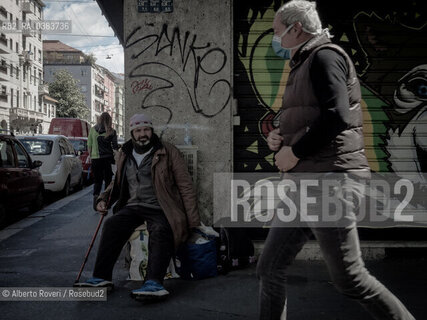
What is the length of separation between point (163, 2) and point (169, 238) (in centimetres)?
254

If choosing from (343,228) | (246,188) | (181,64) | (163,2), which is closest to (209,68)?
(181,64)

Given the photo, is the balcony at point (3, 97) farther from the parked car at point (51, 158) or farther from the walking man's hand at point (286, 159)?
the walking man's hand at point (286, 159)

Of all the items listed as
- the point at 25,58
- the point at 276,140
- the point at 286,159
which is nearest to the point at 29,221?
the point at 276,140

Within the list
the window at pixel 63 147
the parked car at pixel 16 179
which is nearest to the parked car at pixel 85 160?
the window at pixel 63 147

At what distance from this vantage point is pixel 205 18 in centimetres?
519

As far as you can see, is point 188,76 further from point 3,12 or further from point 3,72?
point 3,12

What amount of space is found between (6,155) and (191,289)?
505cm

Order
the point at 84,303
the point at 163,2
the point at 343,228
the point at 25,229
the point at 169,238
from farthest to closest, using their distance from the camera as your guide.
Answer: the point at 25,229 < the point at 163,2 < the point at 169,238 < the point at 84,303 < the point at 343,228

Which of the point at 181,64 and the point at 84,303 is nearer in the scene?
the point at 84,303

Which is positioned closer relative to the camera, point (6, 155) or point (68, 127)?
point (6, 155)

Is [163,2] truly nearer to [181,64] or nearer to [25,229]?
[181,64]

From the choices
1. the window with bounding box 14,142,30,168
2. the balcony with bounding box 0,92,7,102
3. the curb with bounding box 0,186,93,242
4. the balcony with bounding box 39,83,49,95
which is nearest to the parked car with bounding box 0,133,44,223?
the window with bounding box 14,142,30,168

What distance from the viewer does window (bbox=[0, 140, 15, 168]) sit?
→ 7703mm

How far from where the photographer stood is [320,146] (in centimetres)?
237
